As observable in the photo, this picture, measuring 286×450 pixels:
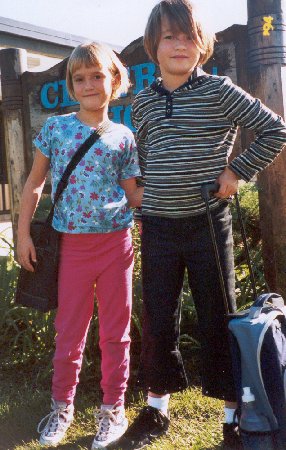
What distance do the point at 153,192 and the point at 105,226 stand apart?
262 mm

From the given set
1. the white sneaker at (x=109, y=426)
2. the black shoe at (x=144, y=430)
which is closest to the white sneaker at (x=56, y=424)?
the white sneaker at (x=109, y=426)

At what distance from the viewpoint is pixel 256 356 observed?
2129 mm

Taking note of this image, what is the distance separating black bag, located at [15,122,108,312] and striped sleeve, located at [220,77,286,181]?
61 cm

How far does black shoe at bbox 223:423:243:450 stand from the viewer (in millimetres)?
2525

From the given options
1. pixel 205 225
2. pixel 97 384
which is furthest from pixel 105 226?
pixel 97 384

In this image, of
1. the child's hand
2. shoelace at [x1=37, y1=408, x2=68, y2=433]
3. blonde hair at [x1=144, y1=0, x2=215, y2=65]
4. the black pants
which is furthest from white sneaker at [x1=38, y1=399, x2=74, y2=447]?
blonde hair at [x1=144, y1=0, x2=215, y2=65]

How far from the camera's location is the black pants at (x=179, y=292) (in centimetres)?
253

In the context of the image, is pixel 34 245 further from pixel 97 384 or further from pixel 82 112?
pixel 97 384

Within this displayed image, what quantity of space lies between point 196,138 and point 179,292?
0.66 m

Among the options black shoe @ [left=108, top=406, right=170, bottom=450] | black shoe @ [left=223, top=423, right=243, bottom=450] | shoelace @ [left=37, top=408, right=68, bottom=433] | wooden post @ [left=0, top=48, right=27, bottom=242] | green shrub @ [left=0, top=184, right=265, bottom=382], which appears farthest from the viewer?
wooden post @ [left=0, top=48, right=27, bottom=242]

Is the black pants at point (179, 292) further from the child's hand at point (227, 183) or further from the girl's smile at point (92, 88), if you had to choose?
the girl's smile at point (92, 88)

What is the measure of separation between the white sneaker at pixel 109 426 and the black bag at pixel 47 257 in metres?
0.52

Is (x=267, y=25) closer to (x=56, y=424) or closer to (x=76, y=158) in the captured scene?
(x=76, y=158)

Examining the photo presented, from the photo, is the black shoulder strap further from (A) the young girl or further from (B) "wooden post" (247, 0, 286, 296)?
(B) "wooden post" (247, 0, 286, 296)
